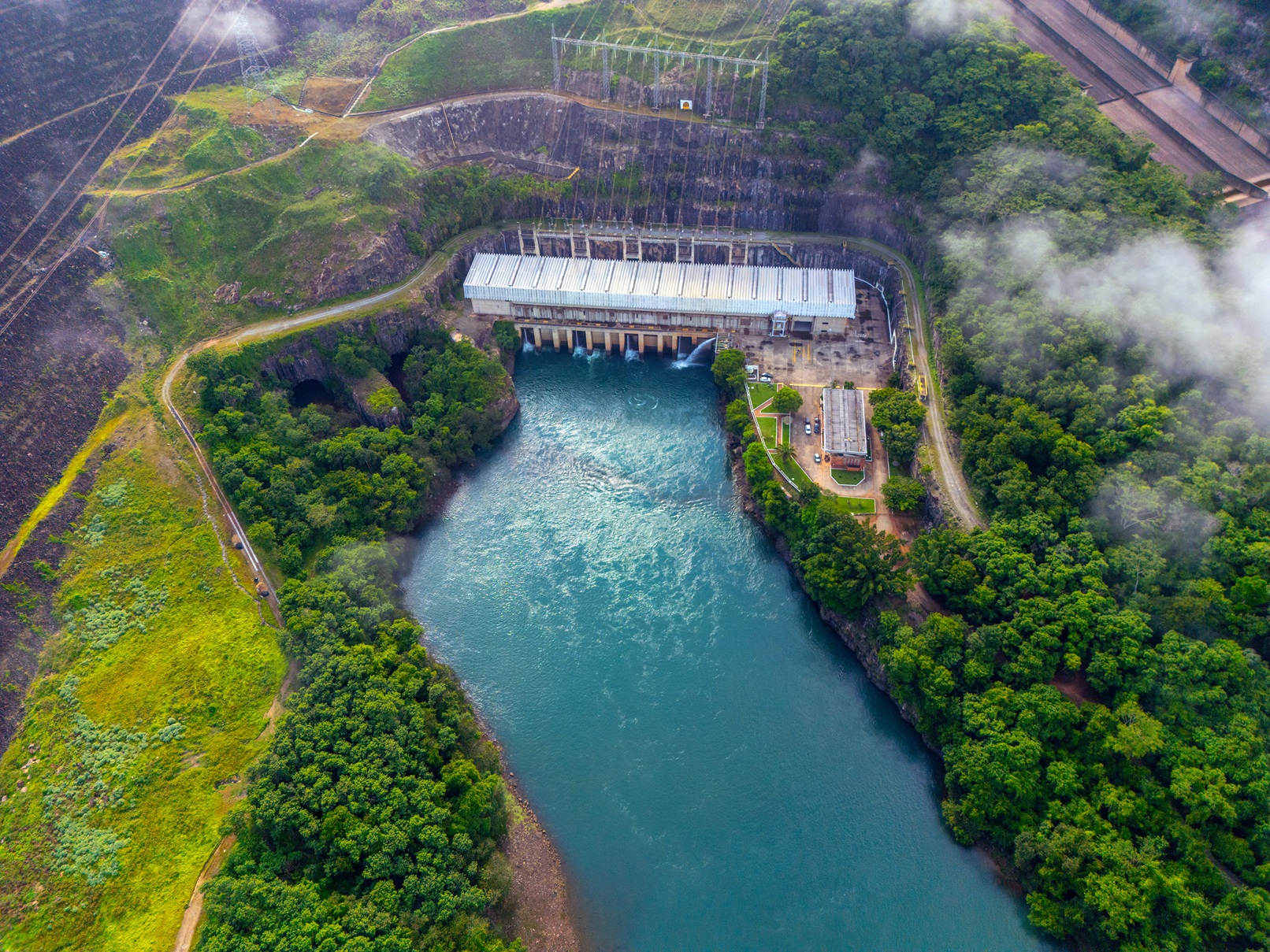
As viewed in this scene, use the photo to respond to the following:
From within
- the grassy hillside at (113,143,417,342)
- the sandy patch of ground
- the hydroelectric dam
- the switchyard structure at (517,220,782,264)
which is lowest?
the sandy patch of ground

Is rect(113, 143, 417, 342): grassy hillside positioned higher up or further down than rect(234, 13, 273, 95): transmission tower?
further down

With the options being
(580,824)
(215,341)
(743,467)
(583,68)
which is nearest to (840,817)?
(580,824)

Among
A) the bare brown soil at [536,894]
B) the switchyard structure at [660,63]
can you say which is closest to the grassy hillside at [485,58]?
the switchyard structure at [660,63]

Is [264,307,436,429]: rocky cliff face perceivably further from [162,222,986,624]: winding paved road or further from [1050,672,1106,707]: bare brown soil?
[1050,672,1106,707]: bare brown soil

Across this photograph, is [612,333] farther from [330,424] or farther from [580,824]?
[580,824]

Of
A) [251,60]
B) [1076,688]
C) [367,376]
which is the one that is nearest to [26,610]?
[367,376]

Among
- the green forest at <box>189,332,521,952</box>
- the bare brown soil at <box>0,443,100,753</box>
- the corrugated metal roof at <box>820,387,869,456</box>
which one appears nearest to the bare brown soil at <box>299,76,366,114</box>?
the green forest at <box>189,332,521,952</box>

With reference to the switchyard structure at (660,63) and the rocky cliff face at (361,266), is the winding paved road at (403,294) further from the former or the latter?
the switchyard structure at (660,63)
